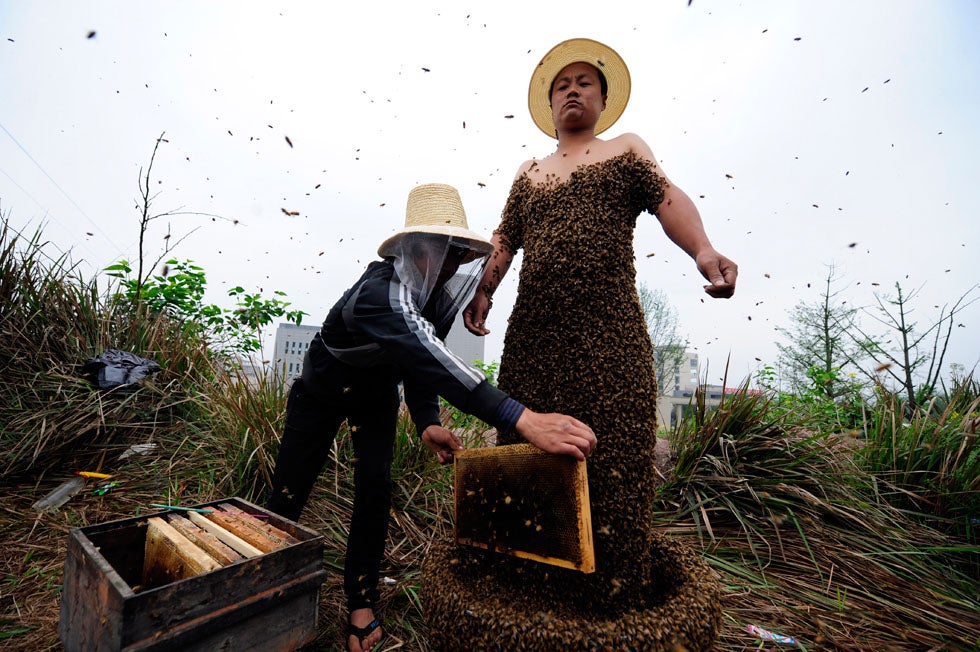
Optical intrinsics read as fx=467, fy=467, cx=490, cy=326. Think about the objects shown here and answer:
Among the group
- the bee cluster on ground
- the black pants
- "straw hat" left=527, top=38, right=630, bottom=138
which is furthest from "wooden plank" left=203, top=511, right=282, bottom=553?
"straw hat" left=527, top=38, right=630, bottom=138

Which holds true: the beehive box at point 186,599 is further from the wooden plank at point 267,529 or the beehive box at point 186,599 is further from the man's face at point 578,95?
the man's face at point 578,95

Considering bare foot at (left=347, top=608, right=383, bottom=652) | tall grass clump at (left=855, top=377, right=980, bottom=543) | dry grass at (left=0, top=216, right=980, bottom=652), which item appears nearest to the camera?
bare foot at (left=347, top=608, right=383, bottom=652)

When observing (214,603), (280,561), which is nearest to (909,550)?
(280,561)

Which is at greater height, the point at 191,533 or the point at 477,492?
the point at 477,492

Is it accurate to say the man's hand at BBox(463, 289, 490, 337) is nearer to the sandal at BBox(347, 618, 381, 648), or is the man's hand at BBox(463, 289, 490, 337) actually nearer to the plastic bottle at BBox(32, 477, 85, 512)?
the sandal at BBox(347, 618, 381, 648)

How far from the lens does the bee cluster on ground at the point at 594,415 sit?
1.56 metres

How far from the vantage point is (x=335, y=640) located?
2.27 meters

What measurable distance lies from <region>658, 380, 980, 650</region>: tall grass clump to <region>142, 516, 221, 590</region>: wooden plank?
7.71ft

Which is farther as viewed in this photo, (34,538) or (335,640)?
(34,538)

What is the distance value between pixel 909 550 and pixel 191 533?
402 centimetres

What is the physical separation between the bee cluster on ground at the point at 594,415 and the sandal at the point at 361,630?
2.23 ft

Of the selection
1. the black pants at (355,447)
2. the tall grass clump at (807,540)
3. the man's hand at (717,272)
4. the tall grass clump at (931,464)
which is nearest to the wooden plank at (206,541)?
the black pants at (355,447)

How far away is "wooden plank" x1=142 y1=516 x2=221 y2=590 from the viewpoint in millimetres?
1702

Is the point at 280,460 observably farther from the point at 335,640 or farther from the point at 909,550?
the point at 909,550
